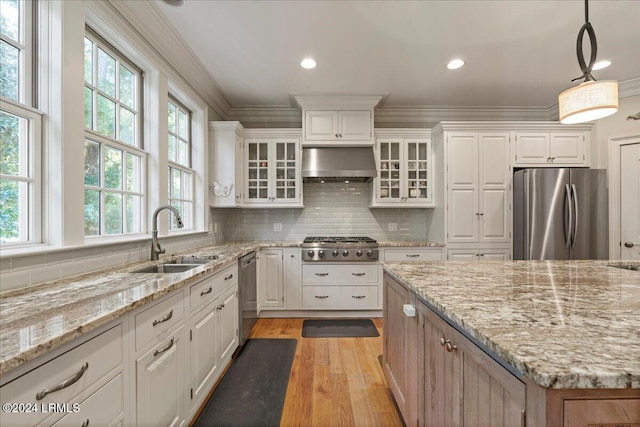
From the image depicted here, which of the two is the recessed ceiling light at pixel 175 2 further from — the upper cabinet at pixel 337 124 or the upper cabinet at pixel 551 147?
the upper cabinet at pixel 551 147

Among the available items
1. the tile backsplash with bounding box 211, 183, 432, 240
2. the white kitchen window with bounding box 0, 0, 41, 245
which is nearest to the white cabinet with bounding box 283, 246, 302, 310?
the tile backsplash with bounding box 211, 183, 432, 240

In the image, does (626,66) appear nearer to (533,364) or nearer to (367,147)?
(367,147)

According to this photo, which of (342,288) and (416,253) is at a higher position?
(416,253)

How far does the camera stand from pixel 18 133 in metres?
1.36

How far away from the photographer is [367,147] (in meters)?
3.55

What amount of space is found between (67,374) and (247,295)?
77.4 inches

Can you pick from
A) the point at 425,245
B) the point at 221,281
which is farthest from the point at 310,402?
the point at 425,245

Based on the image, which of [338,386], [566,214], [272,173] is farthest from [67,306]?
[566,214]

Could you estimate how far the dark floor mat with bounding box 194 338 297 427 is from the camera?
172 centimetres

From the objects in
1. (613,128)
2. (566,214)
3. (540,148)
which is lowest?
(566,214)

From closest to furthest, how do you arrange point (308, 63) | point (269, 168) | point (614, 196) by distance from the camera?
point (308, 63) < point (614, 196) < point (269, 168)

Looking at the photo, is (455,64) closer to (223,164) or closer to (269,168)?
(269,168)

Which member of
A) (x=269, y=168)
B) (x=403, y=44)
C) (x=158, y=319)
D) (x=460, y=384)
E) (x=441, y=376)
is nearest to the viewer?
(x=460, y=384)

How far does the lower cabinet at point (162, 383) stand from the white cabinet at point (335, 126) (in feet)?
8.72
